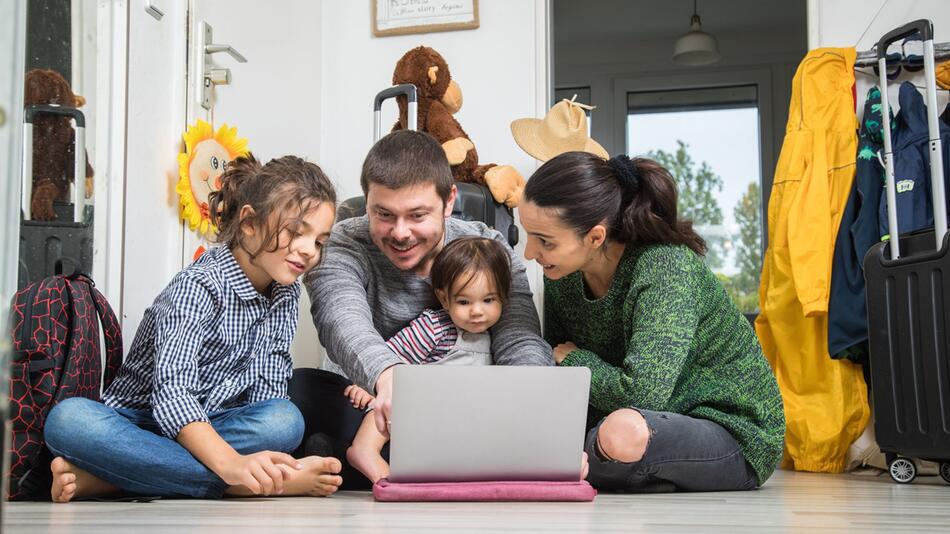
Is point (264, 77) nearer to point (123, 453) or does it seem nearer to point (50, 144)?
point (50, 144)

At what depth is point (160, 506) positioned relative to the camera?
1.28 m

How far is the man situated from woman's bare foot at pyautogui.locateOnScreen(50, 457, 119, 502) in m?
0.41

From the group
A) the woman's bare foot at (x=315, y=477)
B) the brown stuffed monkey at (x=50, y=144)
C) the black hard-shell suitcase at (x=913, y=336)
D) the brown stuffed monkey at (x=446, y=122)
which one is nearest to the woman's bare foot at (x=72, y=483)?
the woman's bare foot at (x=315, y=477)

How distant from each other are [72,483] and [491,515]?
65cm

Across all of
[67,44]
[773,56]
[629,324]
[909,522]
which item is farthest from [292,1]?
[773,56]

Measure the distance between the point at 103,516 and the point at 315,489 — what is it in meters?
0.38

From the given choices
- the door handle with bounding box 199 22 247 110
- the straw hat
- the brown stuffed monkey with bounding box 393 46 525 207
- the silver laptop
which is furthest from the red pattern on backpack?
the straw hat

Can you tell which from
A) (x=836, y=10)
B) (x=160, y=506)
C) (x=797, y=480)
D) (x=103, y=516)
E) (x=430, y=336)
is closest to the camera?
(x=103, y=516)

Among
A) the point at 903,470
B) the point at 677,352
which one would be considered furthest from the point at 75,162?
the point at 903,470

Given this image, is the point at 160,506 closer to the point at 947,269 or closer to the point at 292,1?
the point at 947,269

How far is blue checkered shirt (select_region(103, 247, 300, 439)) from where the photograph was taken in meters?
1.41

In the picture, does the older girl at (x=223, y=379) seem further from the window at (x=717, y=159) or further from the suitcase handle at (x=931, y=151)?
the window at (x=717, y=159)

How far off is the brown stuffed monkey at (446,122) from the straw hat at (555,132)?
11 centimetres

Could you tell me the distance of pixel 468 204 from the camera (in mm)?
2438
